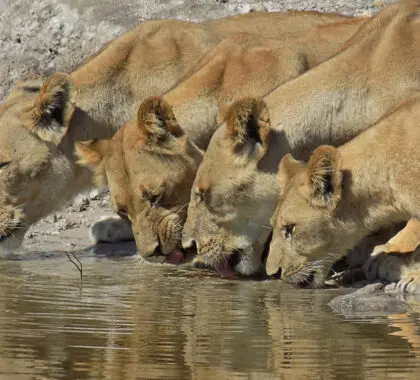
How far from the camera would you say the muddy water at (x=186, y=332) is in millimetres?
5766

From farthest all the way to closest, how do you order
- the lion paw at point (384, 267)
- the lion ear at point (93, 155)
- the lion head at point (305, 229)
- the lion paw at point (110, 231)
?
the lion paw at point (110, 231) → the lion ear at point (93, 155) → the lion paw at point (384, 267) → the lion head at point (305, 229)

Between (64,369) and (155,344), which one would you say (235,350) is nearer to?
(155,344)

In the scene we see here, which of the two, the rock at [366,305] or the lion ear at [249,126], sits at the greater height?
the lion ear at [249,126]

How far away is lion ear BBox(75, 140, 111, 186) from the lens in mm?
10141

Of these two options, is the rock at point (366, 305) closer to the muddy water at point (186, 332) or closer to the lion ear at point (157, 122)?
the muddy water at point (186, 332)

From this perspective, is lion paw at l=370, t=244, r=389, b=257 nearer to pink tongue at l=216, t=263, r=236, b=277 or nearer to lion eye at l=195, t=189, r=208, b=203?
pink tongue at l=216, t=263, r=236, b=277

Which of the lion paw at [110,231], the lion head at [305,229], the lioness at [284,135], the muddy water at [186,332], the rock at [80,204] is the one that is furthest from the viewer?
the rock at [80,204]

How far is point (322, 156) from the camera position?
7887 millimetres

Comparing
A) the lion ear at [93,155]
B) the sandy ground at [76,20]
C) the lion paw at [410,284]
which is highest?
the sandy ground at [76,20]

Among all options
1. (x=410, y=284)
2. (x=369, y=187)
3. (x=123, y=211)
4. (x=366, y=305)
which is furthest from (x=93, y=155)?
(x=366, y=305)

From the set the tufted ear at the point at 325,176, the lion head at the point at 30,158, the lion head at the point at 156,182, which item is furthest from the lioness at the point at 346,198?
the lion head at the point at 30,158

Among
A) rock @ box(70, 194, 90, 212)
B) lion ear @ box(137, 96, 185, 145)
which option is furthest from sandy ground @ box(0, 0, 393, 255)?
lion ear @ box(137, 96, 185, 145)

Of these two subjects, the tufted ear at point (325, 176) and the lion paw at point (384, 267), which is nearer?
the tufted ear at point (325, 176)

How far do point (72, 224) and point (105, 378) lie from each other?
5610 millimetres
